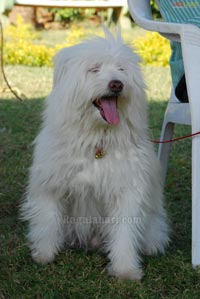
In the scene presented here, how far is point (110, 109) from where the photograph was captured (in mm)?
2924

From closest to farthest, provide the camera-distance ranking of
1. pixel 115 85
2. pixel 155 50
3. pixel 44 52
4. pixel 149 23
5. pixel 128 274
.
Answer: pixel 115 85
pixel 128 274
pixel 149 23
pixel 44 52
pixel 155 50

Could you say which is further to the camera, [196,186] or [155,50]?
[155,50]

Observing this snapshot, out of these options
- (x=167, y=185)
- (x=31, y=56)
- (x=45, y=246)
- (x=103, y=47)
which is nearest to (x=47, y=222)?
(x=45, y=246)

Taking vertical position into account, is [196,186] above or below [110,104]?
below

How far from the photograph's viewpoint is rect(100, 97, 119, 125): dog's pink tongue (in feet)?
9.54

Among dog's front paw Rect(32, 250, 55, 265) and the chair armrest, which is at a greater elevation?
the chair armrest

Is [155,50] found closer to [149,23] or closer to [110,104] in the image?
[149,23]

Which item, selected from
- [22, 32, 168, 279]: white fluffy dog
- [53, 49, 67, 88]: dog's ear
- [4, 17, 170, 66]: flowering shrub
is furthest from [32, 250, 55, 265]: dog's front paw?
[4, 17, 170, 66]: flowering shrub

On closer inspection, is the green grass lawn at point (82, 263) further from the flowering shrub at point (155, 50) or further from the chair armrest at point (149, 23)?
the flowering shrub at point (155, 50)

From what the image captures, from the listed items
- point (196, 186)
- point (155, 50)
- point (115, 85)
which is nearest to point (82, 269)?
point (196, 186)

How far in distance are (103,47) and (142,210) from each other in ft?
2.47

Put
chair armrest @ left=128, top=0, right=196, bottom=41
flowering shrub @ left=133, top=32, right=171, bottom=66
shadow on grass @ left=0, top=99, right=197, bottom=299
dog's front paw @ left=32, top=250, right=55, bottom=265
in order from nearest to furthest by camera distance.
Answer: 1. shadow on grass @ left=0, top=99, right=197, bottom=299
2. chair armrest @ left=128, top=0, right=196, bottom=41
3. dog's front paw @ left=32, top=250, right=55, bottom=265
4. flowering shrub @ left=133, top=32, right=171, bottom=66

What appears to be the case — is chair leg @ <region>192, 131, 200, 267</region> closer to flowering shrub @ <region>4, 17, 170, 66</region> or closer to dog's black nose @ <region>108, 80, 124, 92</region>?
dog's black nose @ <region>108, 80, 124, 92</region>

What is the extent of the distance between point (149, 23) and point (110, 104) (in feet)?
1.44
